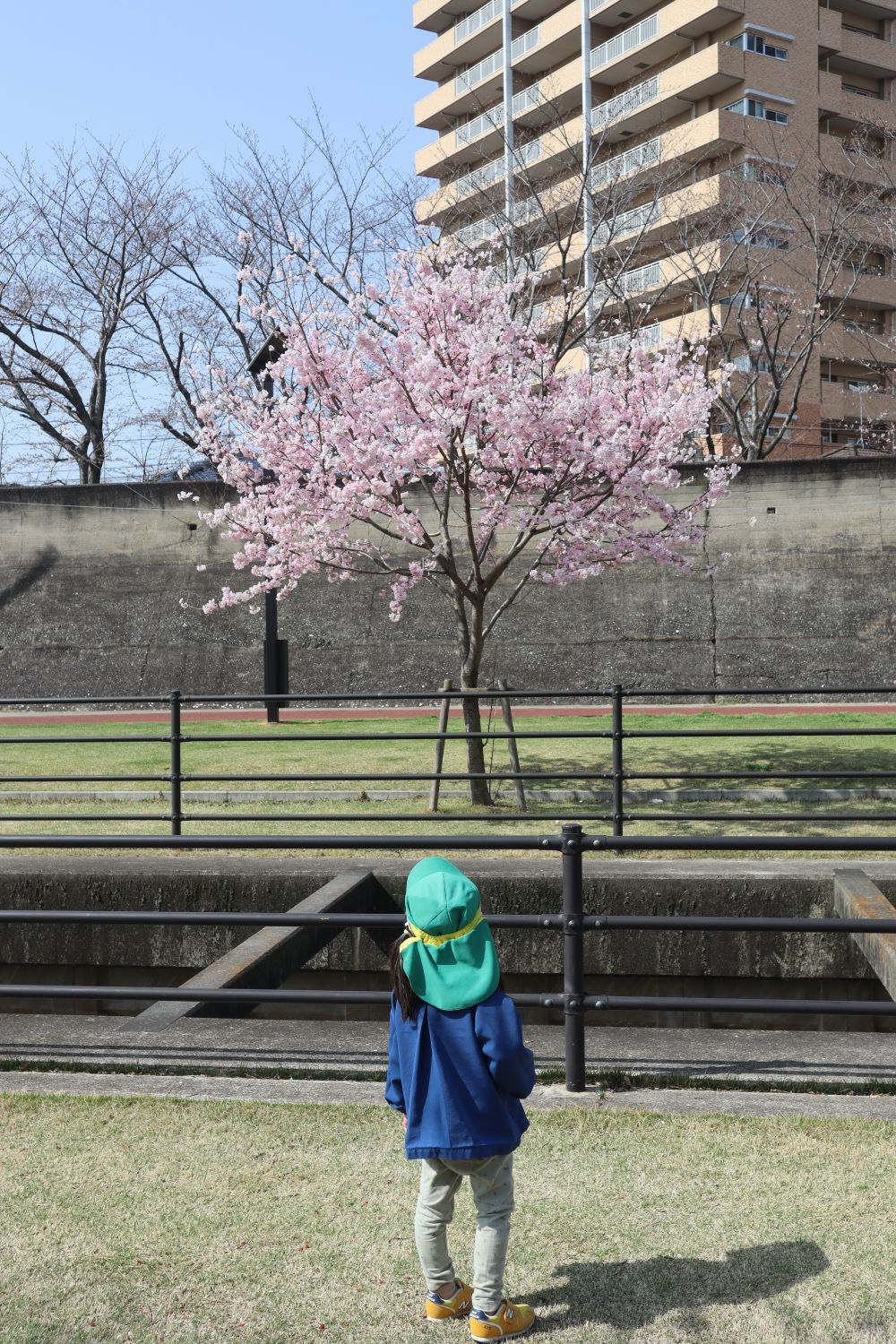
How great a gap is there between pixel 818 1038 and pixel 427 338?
9919 millimetres

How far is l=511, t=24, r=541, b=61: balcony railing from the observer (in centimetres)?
5194

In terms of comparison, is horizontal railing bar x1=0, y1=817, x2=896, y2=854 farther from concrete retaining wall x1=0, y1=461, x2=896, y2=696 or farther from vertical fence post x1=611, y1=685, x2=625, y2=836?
concrete retaining wall x1=0, y1=461, x2=896, y2=696

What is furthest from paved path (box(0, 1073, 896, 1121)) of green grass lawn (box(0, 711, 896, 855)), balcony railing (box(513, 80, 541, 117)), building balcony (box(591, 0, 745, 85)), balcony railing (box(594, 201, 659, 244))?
balcony railing (box(513, 80, 541, 117))

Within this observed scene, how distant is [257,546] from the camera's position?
1452cm

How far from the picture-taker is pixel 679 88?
45344mm

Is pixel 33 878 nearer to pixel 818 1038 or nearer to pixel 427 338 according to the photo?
pixel 818 1038

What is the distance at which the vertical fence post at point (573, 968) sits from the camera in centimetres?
440

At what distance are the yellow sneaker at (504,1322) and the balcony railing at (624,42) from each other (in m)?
51.8

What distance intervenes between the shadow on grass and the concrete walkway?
139 centimetres

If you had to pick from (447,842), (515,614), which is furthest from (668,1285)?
(515,614)

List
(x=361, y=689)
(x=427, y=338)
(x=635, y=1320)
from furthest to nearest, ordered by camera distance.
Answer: (x=361, y=689) < (x=427, y=338) < (x=635, y=1320)

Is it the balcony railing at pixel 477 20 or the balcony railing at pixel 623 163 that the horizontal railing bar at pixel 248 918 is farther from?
the balcony railing at pixel 477 20

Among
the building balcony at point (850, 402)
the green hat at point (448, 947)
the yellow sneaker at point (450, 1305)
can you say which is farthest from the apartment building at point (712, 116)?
the yellow sneaker at point (450, 1305)

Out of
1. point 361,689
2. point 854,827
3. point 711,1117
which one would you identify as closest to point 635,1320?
point 711,1117
